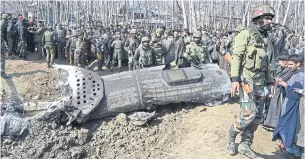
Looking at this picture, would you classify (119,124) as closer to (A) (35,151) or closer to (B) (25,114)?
(A) (35,151)

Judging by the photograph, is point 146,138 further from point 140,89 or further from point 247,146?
point 247,146

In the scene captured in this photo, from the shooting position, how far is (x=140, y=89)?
5.80 meters

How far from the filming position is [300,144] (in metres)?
4.14

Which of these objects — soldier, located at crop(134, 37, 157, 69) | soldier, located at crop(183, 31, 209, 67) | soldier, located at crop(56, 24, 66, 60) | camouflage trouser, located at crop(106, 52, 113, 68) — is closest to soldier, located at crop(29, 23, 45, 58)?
soldier, located at crop(56, 24, 66, 60)

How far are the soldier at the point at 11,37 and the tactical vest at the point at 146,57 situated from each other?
223 inches

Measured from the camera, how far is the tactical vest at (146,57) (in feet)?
25.4

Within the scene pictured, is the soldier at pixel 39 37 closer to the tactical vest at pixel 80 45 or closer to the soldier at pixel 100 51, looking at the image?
the tactical vest at pixel 80 45

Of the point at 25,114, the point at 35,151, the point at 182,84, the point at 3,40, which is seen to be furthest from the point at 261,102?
the point at 3,40

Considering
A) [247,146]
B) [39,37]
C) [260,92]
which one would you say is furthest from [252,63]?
[39,37]

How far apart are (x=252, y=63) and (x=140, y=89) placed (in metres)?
2.40

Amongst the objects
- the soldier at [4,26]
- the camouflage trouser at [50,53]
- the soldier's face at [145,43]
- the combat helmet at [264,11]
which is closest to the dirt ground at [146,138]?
the combat helmet at [264,11]

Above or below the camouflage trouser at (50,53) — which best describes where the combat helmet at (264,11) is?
above

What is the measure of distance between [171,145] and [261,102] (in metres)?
1.60

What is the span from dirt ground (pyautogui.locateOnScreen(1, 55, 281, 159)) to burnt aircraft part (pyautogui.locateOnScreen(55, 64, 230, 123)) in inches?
8.8
